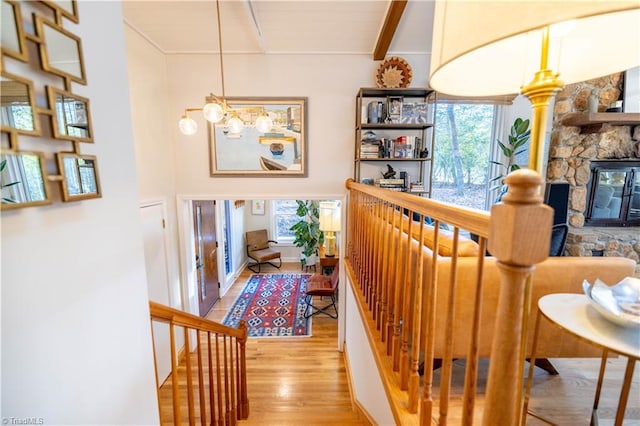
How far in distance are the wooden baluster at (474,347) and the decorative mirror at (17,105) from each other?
3.55ft

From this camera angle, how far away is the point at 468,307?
146cm

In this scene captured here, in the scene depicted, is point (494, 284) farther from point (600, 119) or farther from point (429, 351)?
point (600, 119)

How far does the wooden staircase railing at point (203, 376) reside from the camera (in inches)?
47.3

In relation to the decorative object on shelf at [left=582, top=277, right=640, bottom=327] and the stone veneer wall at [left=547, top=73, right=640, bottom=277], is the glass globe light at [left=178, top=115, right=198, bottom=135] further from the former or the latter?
the stone veneer wall at [left=547, top=73, right=640, bottom=277]

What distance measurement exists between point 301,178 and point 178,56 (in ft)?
6.82

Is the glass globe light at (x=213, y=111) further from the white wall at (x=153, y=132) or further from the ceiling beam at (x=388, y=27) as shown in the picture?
the ceiling beam at (x=388, y=27)

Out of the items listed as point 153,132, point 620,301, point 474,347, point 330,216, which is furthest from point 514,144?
point 153,132

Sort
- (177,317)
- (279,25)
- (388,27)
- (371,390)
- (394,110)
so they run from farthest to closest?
(394,110), (279,25), (388,27), (371,390), (177,317)

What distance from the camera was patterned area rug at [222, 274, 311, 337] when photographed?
158 inches

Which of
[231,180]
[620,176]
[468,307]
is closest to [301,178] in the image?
[231,180]

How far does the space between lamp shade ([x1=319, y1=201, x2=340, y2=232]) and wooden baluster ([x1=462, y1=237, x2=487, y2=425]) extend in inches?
120

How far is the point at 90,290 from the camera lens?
2.48 feet

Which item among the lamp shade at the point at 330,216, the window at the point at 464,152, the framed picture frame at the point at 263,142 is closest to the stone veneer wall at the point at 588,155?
the window at the point at 464,152

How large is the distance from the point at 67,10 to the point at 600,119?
4625 millimetres
